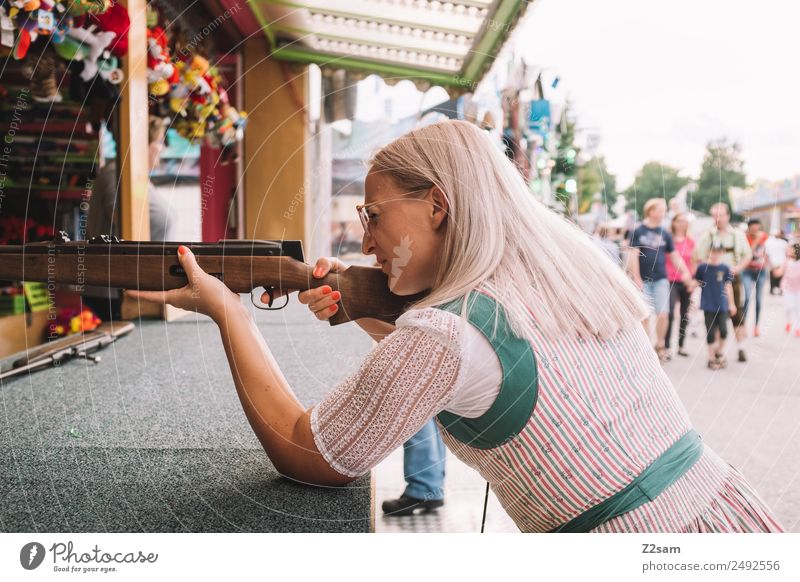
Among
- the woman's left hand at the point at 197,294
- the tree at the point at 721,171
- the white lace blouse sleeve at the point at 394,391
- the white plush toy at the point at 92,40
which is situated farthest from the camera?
the white plush toy at the point at 92,40

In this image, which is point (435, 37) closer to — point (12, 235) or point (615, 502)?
point (615, 502)

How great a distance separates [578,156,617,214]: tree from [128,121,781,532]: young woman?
24cm

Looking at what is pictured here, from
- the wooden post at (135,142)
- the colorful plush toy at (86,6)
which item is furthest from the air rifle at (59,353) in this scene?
the colorful plush toy at (86,6)

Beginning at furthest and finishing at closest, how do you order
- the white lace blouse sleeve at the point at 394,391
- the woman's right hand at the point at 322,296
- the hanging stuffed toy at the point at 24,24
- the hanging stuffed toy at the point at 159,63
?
the hanging stuffed toy at the point at 159,63, the hanging stuffed toy at the point at 24,24, the woman's right hand at the point at 322,296, the white lace blouse sleeve at the point at 394,391

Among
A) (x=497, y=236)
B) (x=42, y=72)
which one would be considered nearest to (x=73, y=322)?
(x=42, y=72)

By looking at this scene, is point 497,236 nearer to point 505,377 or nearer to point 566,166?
point 505,377

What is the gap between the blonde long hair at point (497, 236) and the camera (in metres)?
0.52

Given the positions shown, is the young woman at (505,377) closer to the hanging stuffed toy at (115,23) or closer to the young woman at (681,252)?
the young woman at (681,252)

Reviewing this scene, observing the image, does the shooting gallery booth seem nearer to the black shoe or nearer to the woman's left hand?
the woman's left hand

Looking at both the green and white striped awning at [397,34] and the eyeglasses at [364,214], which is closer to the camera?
the eyeglasses at [364,214]

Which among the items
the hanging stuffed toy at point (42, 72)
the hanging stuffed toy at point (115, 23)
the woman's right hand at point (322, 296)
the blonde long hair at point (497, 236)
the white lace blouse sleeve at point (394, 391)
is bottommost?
the white lace blouse sleeve at point (394, 391)

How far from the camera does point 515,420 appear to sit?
49cm

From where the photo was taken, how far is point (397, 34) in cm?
84

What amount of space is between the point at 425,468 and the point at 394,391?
73cm
